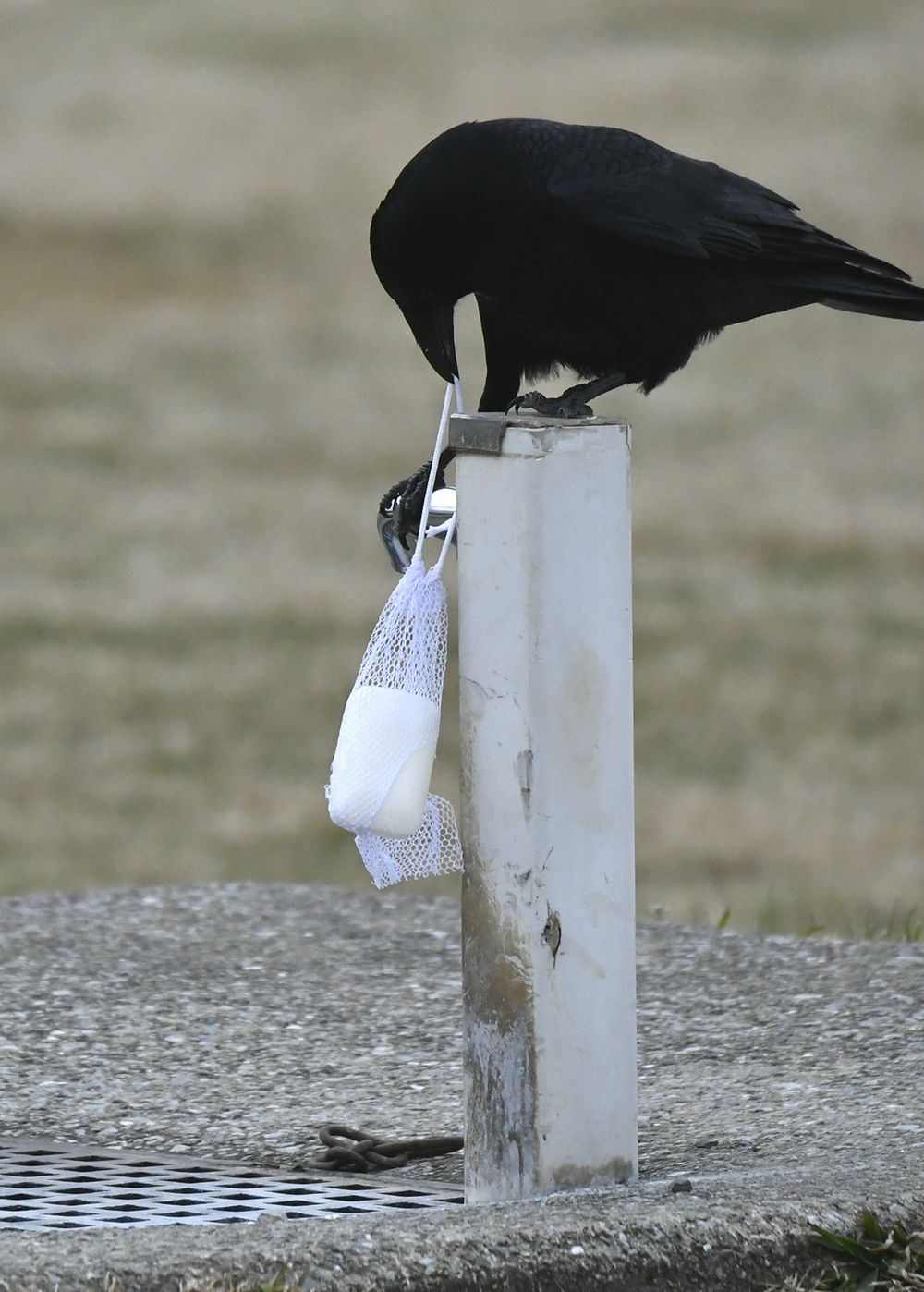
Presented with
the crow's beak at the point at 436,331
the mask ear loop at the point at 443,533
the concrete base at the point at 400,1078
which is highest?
the crow's beak at the point at 436,331

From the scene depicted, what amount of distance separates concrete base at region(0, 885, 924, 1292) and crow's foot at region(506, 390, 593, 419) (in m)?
1.24

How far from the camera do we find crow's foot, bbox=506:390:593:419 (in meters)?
3.70

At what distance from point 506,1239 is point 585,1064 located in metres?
0.40

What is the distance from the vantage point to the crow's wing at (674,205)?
149 inches

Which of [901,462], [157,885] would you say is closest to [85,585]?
[901,462]

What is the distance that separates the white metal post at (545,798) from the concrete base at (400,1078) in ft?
0.54

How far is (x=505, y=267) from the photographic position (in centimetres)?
380

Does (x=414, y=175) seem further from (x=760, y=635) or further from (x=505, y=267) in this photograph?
(x=760, y=635)

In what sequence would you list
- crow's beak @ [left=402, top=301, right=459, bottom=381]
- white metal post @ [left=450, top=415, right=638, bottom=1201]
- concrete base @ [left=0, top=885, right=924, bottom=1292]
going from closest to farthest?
concrete base @ [left=0, top=885, right=924, bottom=1292], white metal post @ [left=450, top=415, right=638, bottom=1201], crow's beak @ [left=402, top=301, right=459, bottom=381]

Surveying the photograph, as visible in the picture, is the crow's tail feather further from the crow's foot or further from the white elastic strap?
the white elastic strap

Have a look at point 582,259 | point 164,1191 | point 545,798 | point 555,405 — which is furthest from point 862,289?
point 164,1191

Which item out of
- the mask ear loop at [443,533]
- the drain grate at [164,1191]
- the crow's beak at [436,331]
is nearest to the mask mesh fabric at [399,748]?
the mask ear loop at [443,533]

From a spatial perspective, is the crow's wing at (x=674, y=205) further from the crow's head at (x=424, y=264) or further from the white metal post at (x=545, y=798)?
the white metal post at (x=545, y=798)

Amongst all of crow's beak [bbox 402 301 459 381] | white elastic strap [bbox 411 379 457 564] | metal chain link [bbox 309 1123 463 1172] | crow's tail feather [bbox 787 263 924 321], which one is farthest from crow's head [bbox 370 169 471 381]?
metal chain link [bbox 309 1123 463 1172]
